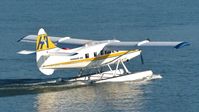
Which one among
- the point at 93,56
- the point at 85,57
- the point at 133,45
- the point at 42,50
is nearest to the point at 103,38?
the point at 133,45

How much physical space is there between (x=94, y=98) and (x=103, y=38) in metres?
23.6

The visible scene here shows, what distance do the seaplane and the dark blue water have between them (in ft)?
3.14

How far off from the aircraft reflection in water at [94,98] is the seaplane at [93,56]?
134 centimetres

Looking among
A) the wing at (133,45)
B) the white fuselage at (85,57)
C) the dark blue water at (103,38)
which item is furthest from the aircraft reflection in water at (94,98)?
the wing at (133,45)

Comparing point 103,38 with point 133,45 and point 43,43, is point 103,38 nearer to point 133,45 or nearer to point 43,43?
point 133,45

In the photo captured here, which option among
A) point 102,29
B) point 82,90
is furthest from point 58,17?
point 82,90

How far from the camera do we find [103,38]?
76.4 meters

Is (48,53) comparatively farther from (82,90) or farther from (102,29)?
(102,29)

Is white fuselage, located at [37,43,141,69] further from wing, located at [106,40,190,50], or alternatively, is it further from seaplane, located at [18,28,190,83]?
wing, located at [106,40,190,50]

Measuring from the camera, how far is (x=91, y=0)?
116562 mm

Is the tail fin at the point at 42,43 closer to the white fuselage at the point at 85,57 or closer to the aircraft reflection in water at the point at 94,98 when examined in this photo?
the white fuselage at the point at 85,57

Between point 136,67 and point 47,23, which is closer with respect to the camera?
point 136,67

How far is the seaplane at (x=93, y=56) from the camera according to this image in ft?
179

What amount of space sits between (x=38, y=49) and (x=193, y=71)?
36.5 ft
